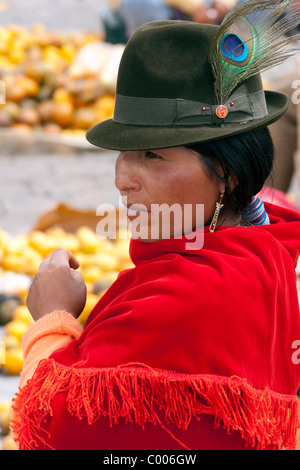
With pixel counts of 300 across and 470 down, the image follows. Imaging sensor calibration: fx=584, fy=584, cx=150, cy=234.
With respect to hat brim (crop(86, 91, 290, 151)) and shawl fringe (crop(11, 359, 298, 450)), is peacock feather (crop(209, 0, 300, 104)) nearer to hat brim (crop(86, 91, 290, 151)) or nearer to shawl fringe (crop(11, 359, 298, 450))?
hat brim (crop(86, 91, 290, 151))

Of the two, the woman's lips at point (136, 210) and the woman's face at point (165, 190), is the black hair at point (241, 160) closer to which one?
the woman's face at point (165, 190)

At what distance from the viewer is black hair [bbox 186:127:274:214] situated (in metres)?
1.18

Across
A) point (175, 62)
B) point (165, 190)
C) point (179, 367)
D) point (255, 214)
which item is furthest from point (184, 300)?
point (175, 62)

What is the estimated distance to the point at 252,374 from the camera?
1145 mm

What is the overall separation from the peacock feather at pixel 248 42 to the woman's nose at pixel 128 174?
0.21 meters

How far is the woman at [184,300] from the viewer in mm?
1101

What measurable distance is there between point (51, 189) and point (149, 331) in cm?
384

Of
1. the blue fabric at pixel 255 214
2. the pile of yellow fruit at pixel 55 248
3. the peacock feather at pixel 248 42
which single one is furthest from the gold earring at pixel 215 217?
the pile of yellow fruit at pixel 55 248

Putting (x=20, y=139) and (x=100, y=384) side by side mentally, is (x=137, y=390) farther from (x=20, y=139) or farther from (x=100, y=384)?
(x=20, y=139)

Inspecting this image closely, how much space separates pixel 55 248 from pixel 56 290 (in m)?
2.09

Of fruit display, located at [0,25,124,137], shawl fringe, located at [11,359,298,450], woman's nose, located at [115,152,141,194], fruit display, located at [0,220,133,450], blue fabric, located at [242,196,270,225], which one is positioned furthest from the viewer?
fruit display, located at [0,25,124,137]

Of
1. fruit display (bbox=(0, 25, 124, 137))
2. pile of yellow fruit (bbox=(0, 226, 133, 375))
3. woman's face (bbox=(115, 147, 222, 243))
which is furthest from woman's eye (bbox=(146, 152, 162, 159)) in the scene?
fruit display (bbox=(0, 25, 124, 137))

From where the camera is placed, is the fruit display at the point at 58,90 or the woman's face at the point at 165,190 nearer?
the woman's face at the point at 165,190
